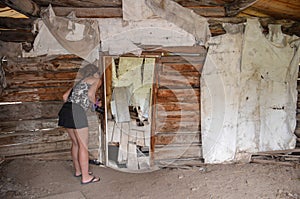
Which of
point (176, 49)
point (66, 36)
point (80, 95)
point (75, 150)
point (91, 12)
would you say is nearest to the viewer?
point (80, 95)

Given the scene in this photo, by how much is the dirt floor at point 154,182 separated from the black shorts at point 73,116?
748mm

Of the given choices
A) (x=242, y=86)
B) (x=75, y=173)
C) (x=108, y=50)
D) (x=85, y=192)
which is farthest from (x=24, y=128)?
(x=242, y=86)

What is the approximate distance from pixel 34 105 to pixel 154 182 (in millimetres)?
Answer: 1866

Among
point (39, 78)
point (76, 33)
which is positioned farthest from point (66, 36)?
point (39, 78)

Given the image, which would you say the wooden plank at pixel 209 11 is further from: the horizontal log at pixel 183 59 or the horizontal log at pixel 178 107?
the horizontal log at pixel 178 107

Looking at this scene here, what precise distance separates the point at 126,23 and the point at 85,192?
2.12 m

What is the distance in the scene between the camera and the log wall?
135 inches

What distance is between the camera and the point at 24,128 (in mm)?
3520

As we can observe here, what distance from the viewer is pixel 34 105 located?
351cm

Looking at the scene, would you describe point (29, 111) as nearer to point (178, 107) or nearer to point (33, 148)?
point (33, 148)

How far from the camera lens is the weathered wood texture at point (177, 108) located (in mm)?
3691

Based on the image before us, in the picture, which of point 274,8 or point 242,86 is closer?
point 274,8

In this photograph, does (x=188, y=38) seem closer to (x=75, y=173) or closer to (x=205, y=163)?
(x=205, y=163)

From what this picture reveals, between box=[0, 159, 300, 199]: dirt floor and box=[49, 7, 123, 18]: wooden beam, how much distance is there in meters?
1.99
